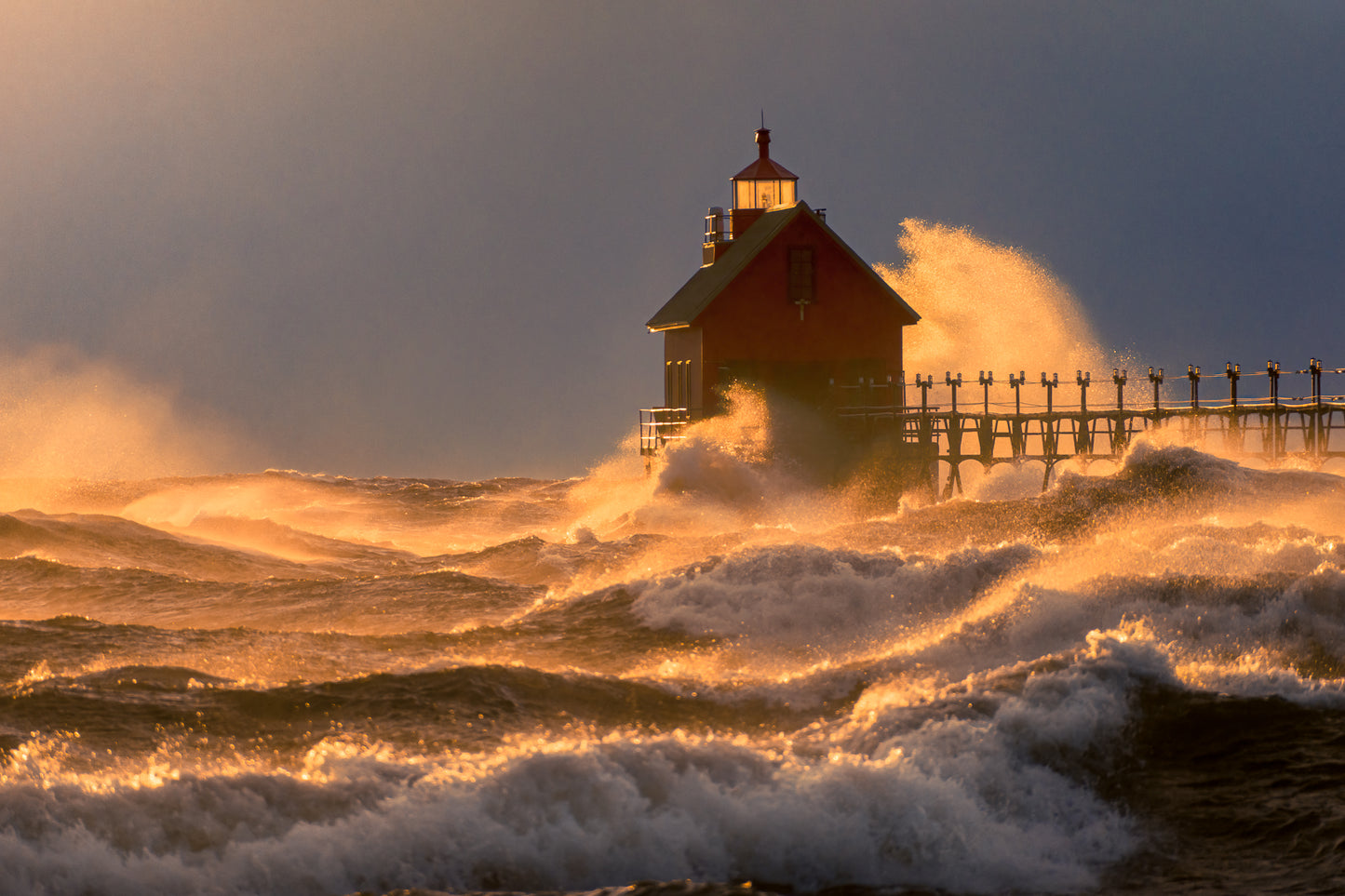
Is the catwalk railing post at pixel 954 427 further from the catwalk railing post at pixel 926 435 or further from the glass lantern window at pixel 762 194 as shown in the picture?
the glass lantern window at pixel 762 194

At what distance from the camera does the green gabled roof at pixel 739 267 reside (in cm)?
3688

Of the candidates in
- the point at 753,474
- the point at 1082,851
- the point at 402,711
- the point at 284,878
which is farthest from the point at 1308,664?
the point at 753,474

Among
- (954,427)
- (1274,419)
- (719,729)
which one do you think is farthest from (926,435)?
(719,729)

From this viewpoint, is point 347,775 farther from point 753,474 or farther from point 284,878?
point 753,474

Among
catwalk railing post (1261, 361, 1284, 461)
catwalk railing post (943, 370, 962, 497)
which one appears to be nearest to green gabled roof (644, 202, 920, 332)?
catwalk railing post (943, 370, 962, 497)

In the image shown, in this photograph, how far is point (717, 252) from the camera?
41.2 meters

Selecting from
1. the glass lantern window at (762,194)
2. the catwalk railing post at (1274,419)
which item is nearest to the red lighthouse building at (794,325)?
the glass lantern window at (762,194)

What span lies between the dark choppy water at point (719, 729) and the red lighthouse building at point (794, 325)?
18629 mm

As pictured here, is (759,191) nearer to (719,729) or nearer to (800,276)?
(800,276)

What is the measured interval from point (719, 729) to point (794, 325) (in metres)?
27.4

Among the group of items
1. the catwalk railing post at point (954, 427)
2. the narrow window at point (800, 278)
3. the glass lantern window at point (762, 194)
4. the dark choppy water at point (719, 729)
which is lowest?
the dark choppy water at point (719, 729)

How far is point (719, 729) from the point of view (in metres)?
10.8

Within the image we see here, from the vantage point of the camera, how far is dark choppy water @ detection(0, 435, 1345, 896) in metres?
8.35

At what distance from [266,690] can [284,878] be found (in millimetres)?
3439
